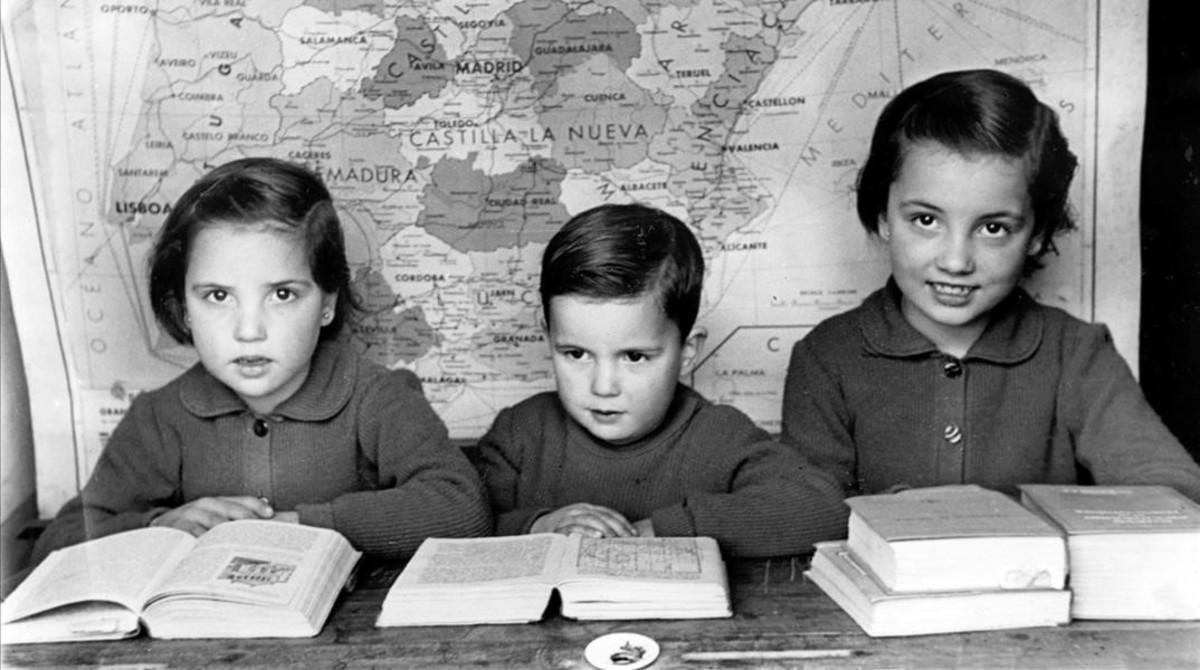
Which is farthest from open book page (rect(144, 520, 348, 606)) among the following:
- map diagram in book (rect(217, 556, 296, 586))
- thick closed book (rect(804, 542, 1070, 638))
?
thick closed book (rect(804, 542, 1070, 638))

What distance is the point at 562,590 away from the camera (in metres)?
1.56

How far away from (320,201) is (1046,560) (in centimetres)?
123

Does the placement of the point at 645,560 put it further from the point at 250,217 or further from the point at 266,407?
the point at 250,217

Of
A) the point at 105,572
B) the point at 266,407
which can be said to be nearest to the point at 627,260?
the point at 266,407

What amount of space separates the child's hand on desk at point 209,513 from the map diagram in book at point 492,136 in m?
0.27

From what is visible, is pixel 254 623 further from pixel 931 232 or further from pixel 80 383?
pixel 931 232

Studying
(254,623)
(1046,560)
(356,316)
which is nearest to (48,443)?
(356,316)

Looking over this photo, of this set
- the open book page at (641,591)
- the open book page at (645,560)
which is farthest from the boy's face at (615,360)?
the open book page at (641,591)

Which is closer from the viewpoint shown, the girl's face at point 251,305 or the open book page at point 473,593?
the open book page at point 473,593

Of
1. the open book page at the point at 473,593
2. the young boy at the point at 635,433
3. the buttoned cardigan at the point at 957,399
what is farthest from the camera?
the buttoned cardigan at the point at 957,399

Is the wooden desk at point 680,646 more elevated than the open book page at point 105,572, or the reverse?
the open book page at point 105,572

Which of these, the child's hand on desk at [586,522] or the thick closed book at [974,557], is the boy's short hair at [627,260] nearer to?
the child's hand on desk at [586,522]

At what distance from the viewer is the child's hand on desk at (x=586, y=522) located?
71.6 inches

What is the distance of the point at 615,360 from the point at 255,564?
2.04 ft
